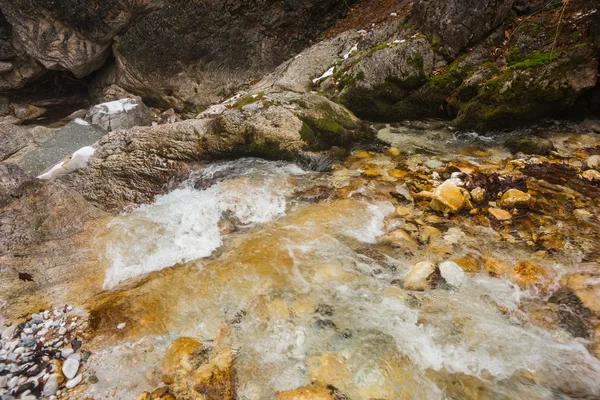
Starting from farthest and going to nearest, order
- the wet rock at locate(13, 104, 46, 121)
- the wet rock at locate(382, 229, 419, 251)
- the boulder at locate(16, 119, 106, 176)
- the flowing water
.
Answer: the wet rock at locate(13, 104, 46, 121)
the boulder at locate(16, 119, 106, 176)
the wet rock at locate(382, 229, 419, 251)
the flowing water

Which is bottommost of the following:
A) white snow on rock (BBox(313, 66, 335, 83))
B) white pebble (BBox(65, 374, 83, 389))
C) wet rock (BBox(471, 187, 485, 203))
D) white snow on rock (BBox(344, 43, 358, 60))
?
white pebble (BBox(65, 374, 83, 389))

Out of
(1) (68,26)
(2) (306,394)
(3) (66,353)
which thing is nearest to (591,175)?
(2) (306,394)

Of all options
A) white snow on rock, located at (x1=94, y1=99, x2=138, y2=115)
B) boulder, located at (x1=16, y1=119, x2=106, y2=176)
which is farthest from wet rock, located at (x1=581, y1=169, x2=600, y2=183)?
white snow on rock, located at (x1=94, y1=99, x2=138, y2=115)

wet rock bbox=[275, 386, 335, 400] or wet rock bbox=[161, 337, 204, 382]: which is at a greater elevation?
wet rock bbox=[161, 337, 204, 382]

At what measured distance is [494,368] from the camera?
2.94 metres

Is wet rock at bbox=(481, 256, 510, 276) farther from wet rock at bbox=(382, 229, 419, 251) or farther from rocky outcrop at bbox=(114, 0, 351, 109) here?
rocky outcrop at bbox=(114, 0, 351, 109)

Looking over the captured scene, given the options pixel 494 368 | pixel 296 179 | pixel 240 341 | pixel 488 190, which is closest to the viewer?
pixel 494 368

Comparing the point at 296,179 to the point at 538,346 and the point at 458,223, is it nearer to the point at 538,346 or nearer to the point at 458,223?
the point at 458,223

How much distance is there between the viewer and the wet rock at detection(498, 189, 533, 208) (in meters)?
4.82

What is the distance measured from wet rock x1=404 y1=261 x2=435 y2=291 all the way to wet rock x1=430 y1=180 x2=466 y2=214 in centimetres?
129

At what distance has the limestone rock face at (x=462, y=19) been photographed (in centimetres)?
716

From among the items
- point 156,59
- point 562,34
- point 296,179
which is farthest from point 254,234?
point 156,59

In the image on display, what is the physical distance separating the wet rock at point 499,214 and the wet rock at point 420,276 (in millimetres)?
1594

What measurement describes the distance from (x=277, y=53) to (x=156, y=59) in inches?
186
